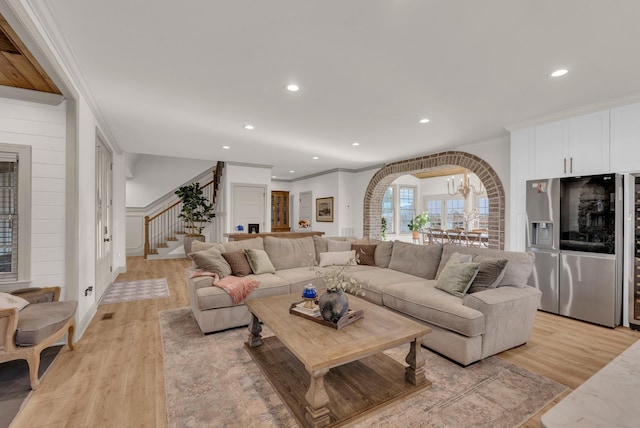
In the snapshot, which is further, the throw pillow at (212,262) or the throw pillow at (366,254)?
the throw pillow at (366,254)

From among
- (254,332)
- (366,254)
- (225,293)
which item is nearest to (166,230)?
(225,293)

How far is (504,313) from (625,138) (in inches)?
101

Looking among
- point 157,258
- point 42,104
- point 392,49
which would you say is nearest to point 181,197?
point 157,258

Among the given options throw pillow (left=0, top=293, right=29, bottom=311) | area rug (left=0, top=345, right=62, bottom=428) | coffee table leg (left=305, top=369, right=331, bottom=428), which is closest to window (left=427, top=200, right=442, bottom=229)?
coffee table leg (left=305, top=369, right=331, bottom=428)

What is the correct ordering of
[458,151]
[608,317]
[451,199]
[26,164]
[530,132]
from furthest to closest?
[451,199]
[458,151]
[530,132]
[608,317]
[26,164]

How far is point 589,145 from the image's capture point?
3.57 metres

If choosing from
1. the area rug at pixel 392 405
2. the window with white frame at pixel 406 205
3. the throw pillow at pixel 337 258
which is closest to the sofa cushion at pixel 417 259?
the throw pillow at pixel 337 258

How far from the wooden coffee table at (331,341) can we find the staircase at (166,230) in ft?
22.1

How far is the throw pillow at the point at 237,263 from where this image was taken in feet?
12.1

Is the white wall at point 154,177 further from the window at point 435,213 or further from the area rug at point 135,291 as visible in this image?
the window at point 435,213

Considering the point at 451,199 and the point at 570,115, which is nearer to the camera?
the point at 570,115

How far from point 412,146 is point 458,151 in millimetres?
828

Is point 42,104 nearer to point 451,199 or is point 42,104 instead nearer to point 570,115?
point 570,115

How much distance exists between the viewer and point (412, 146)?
5.40m
